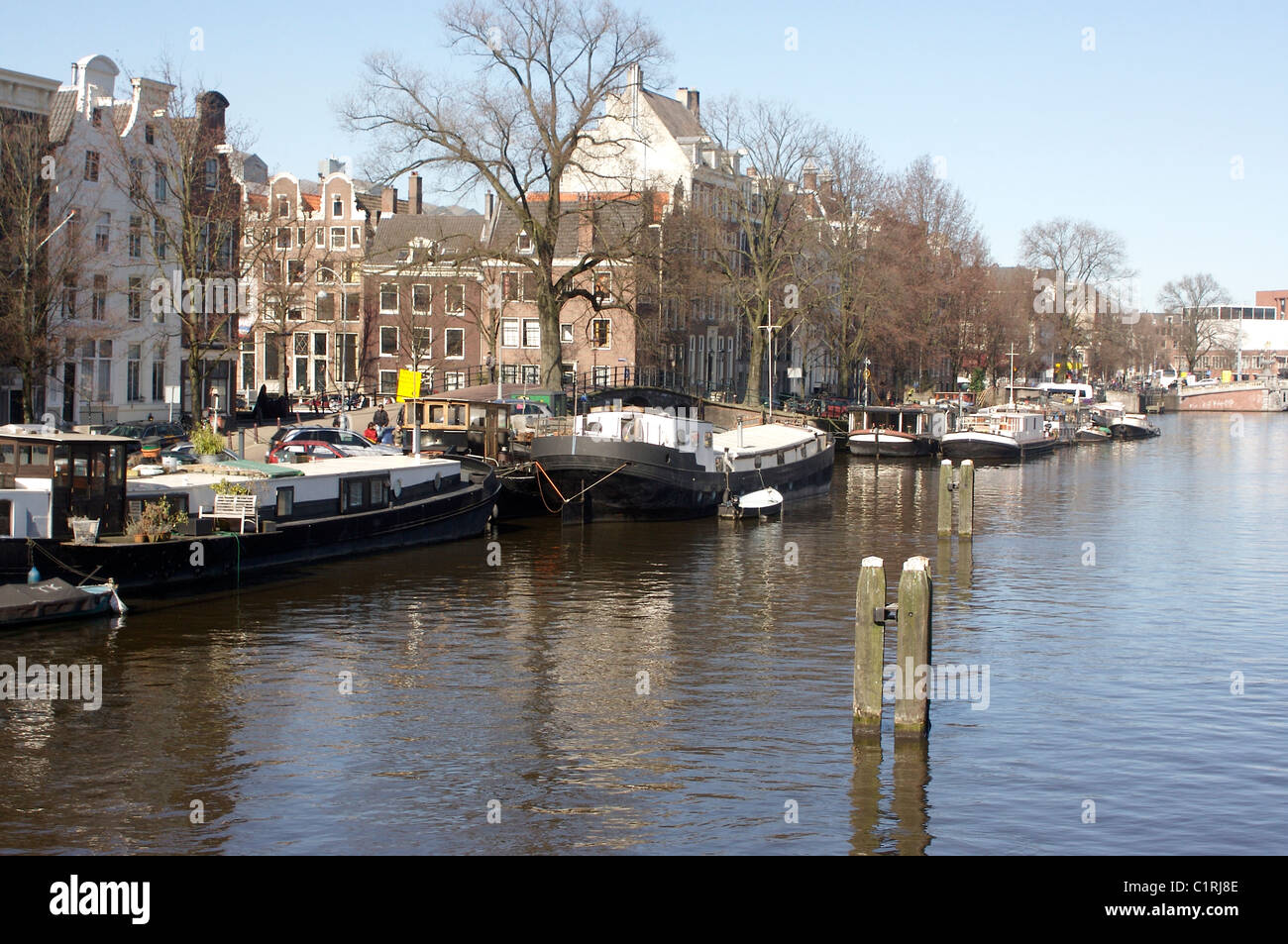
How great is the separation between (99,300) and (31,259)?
1150 centimetres

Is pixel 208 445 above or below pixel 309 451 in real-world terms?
above

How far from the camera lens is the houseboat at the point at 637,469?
47781 mm

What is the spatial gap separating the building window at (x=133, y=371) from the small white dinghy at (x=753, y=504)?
29702 millimetres

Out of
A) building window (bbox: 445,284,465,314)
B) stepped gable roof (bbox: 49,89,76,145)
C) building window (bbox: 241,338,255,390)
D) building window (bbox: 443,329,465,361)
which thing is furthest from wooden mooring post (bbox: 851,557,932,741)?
building window (bbox: 241,338,255,390)

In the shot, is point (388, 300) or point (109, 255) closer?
point (109, 255)

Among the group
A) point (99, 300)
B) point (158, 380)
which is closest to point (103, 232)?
point (99, 300)

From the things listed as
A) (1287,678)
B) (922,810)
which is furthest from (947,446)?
(922,810)

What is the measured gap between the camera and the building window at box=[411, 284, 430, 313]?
288 feet

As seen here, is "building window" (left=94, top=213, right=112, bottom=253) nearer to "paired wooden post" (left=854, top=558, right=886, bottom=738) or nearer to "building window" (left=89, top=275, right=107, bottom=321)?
"building window" (left=89, top=275, right=107, bottom=321)

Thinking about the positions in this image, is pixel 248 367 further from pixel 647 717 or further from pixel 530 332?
pixel 647 717

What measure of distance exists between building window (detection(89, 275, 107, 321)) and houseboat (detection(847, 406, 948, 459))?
41309 millimetres

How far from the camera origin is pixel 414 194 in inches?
4045
